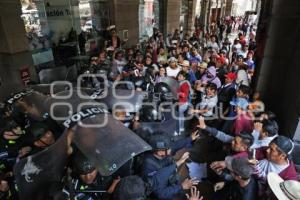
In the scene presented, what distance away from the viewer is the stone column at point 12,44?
5371 mm

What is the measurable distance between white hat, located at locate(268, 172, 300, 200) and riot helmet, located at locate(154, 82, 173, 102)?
193 cm

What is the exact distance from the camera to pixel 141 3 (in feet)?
34.0

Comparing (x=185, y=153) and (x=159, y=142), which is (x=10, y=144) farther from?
(x=185, y=153)

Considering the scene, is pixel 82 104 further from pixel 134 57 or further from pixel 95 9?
pixel 95 9

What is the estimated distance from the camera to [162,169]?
2.43 metres

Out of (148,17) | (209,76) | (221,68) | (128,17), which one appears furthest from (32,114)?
(148,17)

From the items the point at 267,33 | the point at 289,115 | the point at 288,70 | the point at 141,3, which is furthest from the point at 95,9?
the point at 289,115

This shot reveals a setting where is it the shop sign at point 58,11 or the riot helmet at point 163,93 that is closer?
the riot helmet at point 163,93

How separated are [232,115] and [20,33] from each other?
5.16 metres

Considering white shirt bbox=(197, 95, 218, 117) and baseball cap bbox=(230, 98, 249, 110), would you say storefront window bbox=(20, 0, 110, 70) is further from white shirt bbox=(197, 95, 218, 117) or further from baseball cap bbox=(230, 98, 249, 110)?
baseball cap bbox=(230, 98, 249, 110)

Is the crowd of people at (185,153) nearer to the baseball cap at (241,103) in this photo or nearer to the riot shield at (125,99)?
the baseball cap at (241,103)

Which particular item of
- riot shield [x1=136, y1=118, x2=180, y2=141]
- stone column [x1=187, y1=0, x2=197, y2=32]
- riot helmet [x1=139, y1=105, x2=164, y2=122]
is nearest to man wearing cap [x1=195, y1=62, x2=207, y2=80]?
riot shield [x1=136, y1=118, x2=180, y2=141]

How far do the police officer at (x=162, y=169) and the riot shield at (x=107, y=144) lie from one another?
0.18 meters

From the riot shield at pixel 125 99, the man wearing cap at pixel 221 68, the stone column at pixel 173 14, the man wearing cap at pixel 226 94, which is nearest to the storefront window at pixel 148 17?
the stone column at pixel 173 14
